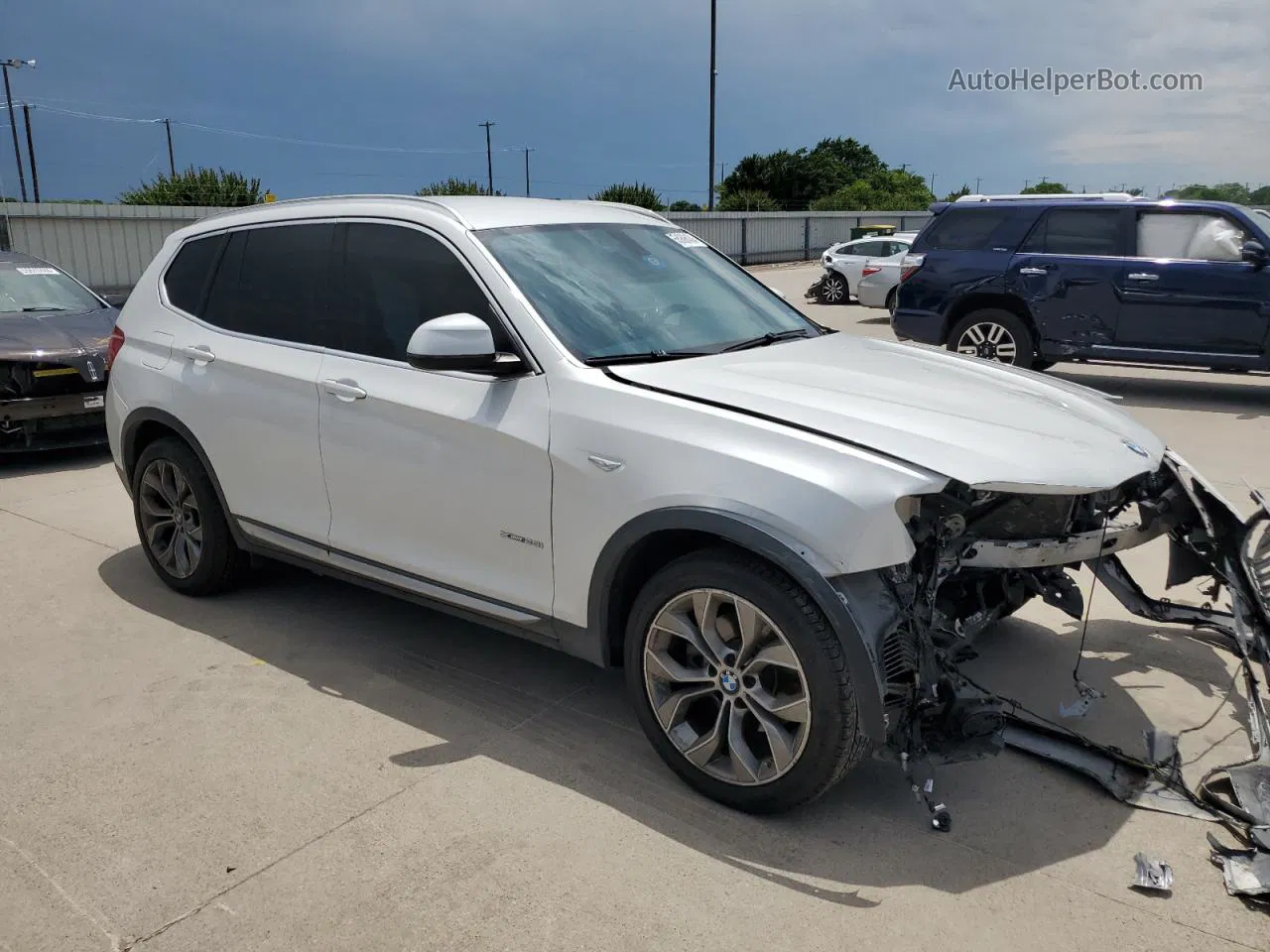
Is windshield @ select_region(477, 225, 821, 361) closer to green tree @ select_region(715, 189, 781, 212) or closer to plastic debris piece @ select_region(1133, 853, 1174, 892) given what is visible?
plastic debris piece @ select_region(1133, 853, 1174, 892)

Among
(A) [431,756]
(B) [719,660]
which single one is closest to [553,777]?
(A) [431,756]

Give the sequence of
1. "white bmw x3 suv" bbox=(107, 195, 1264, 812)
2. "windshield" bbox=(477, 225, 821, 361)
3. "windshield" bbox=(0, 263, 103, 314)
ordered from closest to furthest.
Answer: "white bmw x3 suv" bbox=(107, 195, 1264, 812) → "windshield" bbox=(477, 225, 821, 361) → "windshield" bbox=(0, 263, 103, 314)

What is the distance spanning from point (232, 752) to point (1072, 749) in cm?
292

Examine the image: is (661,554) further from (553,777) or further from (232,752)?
(232,752)

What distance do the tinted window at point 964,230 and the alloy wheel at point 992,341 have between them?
0.84m

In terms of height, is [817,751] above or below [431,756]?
above

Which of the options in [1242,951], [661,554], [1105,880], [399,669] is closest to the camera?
[1242,951]

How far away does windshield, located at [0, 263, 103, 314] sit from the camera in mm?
9156

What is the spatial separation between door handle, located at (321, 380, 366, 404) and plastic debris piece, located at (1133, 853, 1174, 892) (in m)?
3.04

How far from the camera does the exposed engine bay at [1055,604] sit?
10.0 feet

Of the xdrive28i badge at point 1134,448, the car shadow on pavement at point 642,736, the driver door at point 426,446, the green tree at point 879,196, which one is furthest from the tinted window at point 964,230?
the green tree at point 879,196

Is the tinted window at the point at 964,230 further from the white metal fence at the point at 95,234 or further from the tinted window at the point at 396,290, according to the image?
the tinted window at the point at 396,290

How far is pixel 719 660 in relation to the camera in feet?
10.5

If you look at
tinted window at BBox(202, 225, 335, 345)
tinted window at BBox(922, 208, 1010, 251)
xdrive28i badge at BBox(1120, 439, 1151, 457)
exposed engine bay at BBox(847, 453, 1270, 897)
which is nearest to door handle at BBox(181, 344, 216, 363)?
tinted window at BBox(202, 225, 335, 345)
